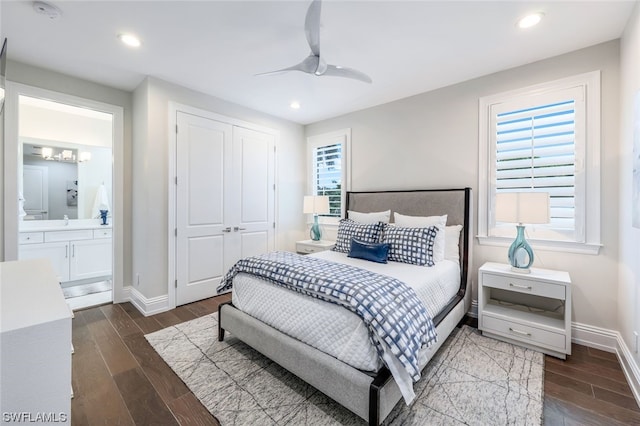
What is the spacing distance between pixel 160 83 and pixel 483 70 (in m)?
3.61

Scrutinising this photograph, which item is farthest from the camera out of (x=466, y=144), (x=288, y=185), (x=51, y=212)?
(x=288, y=185)

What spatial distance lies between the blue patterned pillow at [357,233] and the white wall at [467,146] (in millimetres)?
855

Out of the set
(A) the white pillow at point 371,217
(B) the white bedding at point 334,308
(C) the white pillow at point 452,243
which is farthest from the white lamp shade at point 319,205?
(C) the white pillow at point 452,243

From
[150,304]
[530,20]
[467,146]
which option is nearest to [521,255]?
[467,146]

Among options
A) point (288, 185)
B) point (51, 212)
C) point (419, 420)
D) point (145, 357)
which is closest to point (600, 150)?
point (419, 420)

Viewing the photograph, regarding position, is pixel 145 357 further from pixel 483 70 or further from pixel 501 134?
pixel 483 70

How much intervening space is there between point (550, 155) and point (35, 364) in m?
3.72

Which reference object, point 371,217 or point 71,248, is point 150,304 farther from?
point 371,217

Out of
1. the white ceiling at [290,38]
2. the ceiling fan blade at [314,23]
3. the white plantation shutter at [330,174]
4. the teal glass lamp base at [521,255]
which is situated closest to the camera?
the ceiling fan blade at [314,23]

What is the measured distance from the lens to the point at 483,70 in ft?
9.43

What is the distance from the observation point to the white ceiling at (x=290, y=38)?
78.5 inches

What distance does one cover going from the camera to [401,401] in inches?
68.5

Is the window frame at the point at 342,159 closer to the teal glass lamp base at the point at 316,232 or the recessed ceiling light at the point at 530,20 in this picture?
the teal glass lamp base at the point at 316,232

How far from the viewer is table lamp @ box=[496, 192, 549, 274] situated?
2268 millimetres
